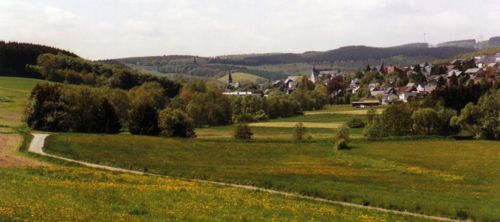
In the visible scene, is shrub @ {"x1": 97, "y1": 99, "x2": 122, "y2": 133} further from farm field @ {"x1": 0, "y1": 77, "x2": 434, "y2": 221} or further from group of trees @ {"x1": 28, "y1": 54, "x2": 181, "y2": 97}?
group of trees @ {"x1": 28, "y1": 54, "x2": 181, "y2": 97}

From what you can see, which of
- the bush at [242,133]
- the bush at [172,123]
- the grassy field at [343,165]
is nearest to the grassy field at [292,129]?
the bush at [242,133]

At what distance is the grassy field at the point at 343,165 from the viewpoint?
121 feet

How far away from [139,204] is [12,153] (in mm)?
31154

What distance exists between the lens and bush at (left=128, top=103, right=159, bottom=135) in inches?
3526

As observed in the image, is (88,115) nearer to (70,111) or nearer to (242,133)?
(70,111)

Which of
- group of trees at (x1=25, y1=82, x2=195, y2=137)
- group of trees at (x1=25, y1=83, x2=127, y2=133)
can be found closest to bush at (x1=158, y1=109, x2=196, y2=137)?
group of trees at (x1=25, y1=82, x2=195, y2=137)

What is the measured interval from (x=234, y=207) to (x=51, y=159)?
1134 inches

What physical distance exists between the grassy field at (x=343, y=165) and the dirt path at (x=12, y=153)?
3.82m

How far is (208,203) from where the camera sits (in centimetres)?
2767

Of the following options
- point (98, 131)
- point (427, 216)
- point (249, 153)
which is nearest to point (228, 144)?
point (249, 153)

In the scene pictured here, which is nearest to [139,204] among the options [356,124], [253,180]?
[253,180]

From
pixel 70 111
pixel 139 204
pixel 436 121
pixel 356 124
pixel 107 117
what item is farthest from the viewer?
pixel 356 124

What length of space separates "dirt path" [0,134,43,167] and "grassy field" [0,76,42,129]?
40.4 ft

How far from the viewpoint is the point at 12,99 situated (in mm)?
122375
